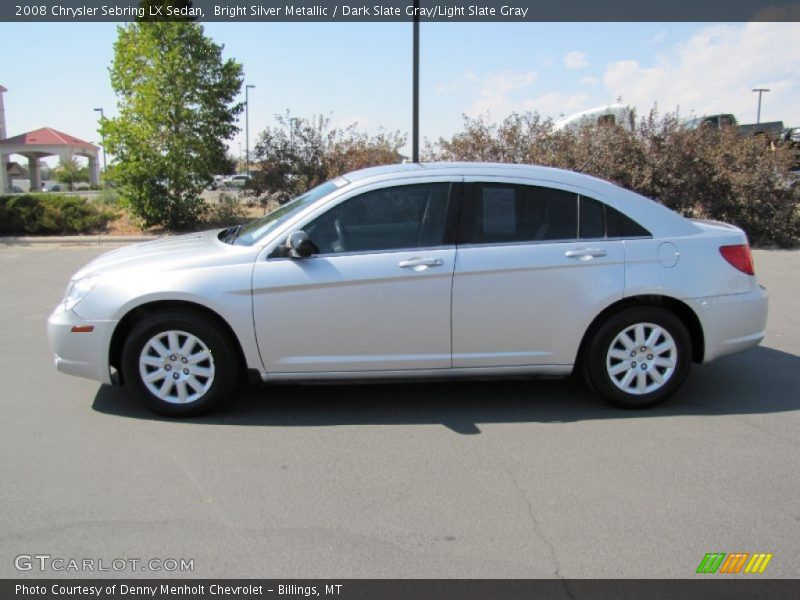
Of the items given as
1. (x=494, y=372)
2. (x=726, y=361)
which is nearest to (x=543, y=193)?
(x=494, y=372)

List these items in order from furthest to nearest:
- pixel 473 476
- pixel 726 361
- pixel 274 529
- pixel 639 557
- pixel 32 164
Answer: pixel 32 164
pixel 726 361
pixel 473 476
pixel 274 529
pixel 639 557

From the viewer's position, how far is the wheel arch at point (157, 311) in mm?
4531

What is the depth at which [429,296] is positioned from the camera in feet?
14.8

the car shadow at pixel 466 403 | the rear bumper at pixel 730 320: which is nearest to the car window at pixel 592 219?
the rear bumper at pixel 730 320

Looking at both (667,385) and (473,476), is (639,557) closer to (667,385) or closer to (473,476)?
(473,476)

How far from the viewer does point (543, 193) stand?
187 inches

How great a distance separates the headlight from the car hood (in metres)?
0.05

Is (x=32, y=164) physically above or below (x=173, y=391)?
above

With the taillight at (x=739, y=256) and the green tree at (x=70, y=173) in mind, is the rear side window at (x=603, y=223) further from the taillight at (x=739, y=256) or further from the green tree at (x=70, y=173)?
the green tree at (x=70, y=173)

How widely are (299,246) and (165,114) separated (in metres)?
11.5

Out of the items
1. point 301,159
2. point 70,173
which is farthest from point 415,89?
point 70,173

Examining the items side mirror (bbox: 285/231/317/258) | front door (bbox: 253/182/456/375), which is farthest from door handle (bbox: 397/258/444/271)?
side mirror (bbox: 285/231/317/258)
